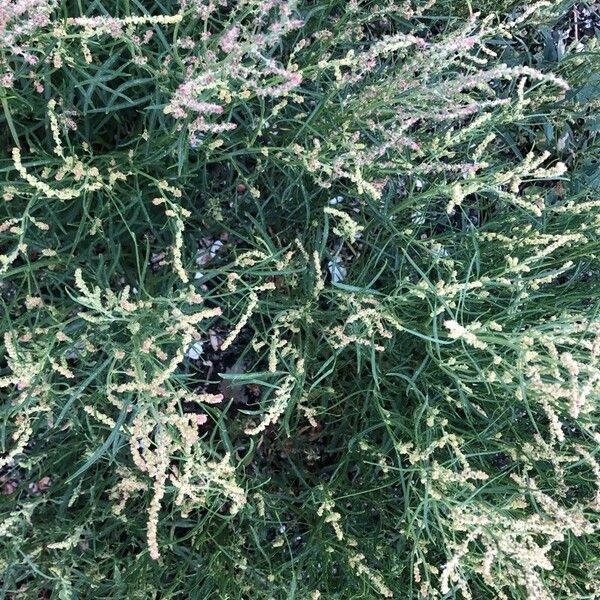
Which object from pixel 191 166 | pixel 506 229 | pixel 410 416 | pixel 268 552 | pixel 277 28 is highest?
pixel 277 28

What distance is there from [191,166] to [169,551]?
1.08 metres

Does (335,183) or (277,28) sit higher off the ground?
(277,28)

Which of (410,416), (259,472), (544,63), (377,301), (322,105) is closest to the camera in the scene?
(322,105)

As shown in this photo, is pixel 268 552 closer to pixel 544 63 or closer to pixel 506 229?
pixel 506 229

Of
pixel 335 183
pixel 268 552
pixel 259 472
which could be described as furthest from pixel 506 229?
pixel 268 552

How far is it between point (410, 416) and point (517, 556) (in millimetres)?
537

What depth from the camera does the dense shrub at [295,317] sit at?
151 centimetres

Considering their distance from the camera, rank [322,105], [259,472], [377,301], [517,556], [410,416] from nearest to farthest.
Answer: [517,556]
[322,105]
[377,301]
[410,416]
[259,472]

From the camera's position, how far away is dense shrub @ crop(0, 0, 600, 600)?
1515mm

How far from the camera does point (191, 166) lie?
68.5 inches

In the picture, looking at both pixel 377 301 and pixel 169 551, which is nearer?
pixel 377 301

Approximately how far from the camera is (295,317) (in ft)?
5.83

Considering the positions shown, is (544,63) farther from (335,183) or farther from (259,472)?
(259,472)

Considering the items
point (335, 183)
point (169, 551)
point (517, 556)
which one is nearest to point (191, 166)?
point (335, 183)
